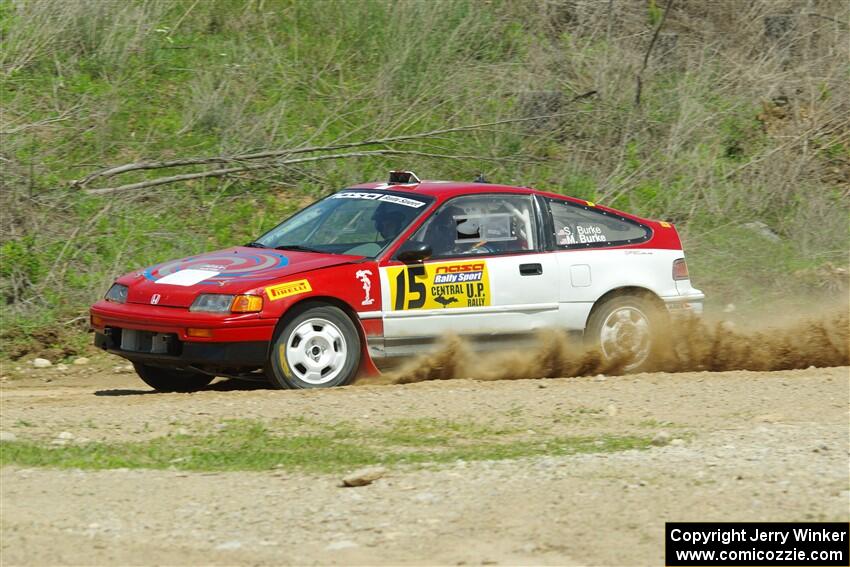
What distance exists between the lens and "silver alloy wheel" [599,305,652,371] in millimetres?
9227

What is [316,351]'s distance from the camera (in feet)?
26.7

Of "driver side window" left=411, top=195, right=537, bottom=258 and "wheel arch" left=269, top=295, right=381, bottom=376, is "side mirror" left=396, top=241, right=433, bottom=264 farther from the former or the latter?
"wheel arch" left=269, top=295, right=381, bottom=376

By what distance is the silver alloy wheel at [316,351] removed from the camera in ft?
26.3

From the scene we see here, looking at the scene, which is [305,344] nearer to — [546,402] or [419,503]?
[546,402]

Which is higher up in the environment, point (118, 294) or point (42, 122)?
point (42, 122)

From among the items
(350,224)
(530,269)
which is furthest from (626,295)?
(350,224)

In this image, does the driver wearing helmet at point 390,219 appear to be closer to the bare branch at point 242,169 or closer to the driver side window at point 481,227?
the driver side window at point 481,227

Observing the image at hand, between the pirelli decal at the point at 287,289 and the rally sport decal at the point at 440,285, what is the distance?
0.67 meters

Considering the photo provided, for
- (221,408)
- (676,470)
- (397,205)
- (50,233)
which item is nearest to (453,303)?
(397,205)

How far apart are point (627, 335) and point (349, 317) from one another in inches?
91.1

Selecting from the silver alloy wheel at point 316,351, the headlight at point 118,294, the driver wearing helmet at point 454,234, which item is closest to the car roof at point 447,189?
the driver wearing helmet at point 454,234

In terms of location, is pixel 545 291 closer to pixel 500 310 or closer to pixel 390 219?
pixel 500 310

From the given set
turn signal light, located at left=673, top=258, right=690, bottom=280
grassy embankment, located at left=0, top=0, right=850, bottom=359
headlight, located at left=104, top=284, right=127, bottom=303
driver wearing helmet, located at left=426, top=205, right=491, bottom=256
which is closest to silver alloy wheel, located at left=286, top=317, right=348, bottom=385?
driver wearing helmet, located at left=426, top=205, right=491, bottom=256

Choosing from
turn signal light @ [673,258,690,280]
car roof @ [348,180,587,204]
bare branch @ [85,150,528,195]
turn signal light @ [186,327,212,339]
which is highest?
bare branch @ [85,150,528,195]
